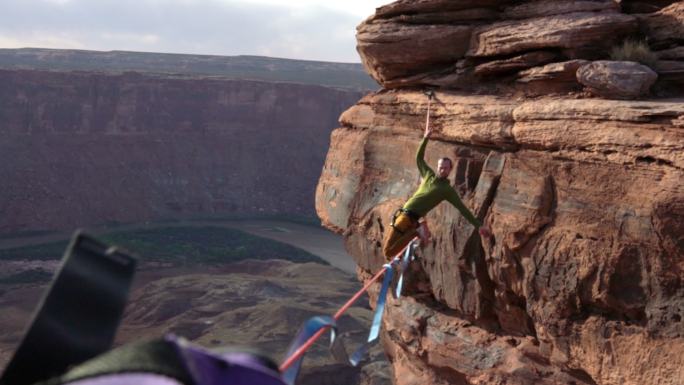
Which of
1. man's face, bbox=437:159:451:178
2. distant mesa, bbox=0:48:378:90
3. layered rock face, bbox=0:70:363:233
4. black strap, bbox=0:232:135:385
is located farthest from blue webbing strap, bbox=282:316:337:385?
distant mesa, bbox=0:48:378:90

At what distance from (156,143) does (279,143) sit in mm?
11618

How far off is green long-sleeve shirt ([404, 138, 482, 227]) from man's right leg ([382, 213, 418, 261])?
1.15ft

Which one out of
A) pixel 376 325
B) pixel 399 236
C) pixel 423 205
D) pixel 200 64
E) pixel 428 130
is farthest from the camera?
pixel 200 64

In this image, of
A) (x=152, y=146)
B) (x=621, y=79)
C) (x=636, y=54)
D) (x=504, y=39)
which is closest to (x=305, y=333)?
(x=621, y=79)

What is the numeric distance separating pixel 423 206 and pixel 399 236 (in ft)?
3.19

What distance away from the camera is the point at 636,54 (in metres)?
11.2

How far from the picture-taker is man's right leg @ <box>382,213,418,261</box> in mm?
12391

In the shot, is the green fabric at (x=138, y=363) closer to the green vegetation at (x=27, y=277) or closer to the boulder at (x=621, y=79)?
the boulder at (x=621, y=79)

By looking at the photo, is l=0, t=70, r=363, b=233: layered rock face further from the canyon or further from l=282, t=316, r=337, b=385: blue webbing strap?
l=282, t=316, r=337, b=385: blue webbing strap

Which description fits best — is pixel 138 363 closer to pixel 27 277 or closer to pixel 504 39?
pixel 504 39

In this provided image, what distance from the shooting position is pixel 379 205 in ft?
48.4

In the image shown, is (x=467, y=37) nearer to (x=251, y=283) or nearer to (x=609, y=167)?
(x=609, y=167)

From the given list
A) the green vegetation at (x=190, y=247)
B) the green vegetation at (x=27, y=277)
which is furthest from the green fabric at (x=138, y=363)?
the green vegetation at (x=190, y=247)

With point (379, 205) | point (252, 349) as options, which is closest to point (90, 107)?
point (379, 205)
